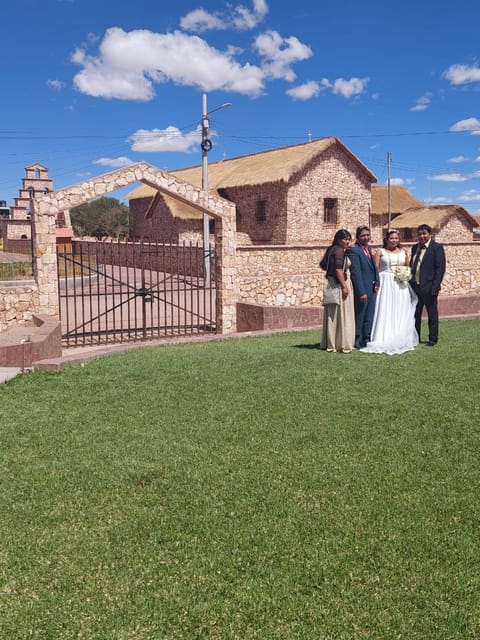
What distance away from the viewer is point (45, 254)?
34.4 ft

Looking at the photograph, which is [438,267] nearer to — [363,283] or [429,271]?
[429,271]

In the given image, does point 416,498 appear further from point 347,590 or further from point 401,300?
point 401,300

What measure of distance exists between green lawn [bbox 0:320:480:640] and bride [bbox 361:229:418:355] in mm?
1821

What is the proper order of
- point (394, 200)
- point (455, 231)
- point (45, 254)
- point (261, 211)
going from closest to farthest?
point (45, 254), point (261, 211), point (455, 231), point (394, 200)

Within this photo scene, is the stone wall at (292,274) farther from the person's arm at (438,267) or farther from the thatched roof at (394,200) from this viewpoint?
the thatched roof at (394,200)

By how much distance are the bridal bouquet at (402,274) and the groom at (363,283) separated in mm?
268

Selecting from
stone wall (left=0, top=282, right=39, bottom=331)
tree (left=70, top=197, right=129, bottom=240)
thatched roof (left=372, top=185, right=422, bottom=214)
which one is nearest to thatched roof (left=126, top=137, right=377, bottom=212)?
thatched roof (left=372, top=185, right=422, bottom=214)

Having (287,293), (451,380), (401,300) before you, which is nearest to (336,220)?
(287,293)

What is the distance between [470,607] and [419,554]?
411 millimetres

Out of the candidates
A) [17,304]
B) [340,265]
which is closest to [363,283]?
[340,265]

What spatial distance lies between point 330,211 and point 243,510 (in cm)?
2852

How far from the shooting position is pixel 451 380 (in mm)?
5977

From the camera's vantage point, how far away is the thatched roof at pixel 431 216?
37.6m

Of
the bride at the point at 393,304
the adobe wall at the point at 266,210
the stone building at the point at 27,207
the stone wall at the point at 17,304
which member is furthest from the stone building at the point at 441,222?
the stone wall at the point at 17,304
